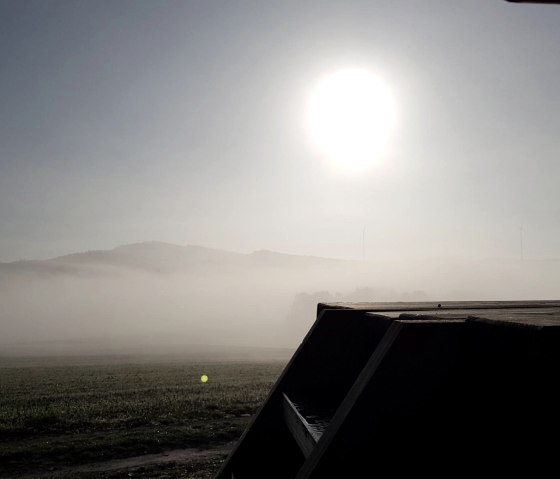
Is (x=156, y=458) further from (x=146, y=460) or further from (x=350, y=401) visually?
(x=350, y=401)

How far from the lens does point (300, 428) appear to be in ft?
5.41

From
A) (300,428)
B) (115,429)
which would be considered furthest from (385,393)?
(115,429)

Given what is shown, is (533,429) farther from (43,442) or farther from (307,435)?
(43,442)

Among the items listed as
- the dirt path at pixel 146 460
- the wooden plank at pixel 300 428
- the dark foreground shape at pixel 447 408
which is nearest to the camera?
the dark foreground shape at pixel 447 408

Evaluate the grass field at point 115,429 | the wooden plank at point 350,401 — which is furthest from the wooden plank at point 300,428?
the grass field at point 115,429

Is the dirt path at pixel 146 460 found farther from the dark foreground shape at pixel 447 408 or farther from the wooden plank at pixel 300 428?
the dark foreground shape at pixel 447 408

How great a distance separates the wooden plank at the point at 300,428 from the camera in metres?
1.51

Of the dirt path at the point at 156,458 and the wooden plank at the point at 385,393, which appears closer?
the wooden plank at the point at 385,393

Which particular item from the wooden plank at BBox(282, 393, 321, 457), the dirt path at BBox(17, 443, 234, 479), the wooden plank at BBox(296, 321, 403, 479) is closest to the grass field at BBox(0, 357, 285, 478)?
the dirt path at BBox(17, 443, 234, 479)

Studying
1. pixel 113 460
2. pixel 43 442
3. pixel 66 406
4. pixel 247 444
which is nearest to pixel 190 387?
pixel 66 406

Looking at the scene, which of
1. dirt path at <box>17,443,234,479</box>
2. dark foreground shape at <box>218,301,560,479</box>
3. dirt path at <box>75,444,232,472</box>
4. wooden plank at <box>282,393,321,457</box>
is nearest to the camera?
dark foreground shape at <box>218,301,560,479</box>

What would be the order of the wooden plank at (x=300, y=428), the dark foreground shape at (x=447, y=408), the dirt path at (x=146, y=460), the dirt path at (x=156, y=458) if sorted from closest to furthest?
the dark foreground shape at (x=447, y=408) < the wooden plank at (x=300, y=428) < the dirt path at (x=146, y=460) < the dirt path at (x=156, y=458)

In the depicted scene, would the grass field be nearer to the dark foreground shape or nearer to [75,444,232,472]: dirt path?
[75,444,232,472]: dirt path

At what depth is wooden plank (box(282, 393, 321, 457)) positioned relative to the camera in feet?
4.95
